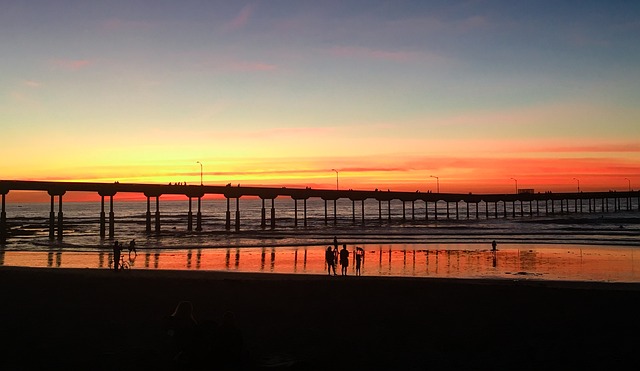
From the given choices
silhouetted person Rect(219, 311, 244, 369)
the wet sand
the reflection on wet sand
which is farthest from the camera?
the reflection on wet sand

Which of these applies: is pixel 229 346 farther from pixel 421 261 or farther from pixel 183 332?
pixel 421 261

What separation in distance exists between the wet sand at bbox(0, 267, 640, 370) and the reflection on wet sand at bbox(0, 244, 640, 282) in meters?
5.74

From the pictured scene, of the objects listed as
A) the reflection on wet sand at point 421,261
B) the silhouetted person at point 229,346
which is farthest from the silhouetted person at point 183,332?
the reflection on wet sand at point 421,261

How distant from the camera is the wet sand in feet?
28.3

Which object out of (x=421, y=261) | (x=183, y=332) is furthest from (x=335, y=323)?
(x=421, y=261)

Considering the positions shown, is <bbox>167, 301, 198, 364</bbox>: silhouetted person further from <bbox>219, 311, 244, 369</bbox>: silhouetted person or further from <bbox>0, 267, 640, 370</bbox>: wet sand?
<bbox>219, 311, 244, 369</bbox>: silhouetted person

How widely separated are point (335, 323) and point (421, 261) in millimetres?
17405

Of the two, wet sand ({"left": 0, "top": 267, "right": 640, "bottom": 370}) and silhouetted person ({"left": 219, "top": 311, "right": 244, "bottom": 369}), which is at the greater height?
silhouetted person ({"left": 219, "top": 311, "right": 244, "bottom": 369})

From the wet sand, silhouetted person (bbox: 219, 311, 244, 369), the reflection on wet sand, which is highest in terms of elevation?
silhouetted person (bbox: 219, 311, 244, 369)

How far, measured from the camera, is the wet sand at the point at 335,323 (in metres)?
8.63

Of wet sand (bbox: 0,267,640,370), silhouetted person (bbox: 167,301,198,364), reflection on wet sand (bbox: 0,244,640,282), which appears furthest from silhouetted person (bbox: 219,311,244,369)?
reflection on wet sand (bbox: 0,244,640,282)

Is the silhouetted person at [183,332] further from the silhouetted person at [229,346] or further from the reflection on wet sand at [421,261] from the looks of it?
the reflection on wet sand at [421,261]

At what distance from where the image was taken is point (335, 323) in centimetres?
1142

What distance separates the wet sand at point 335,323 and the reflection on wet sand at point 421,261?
5740 millimetres
